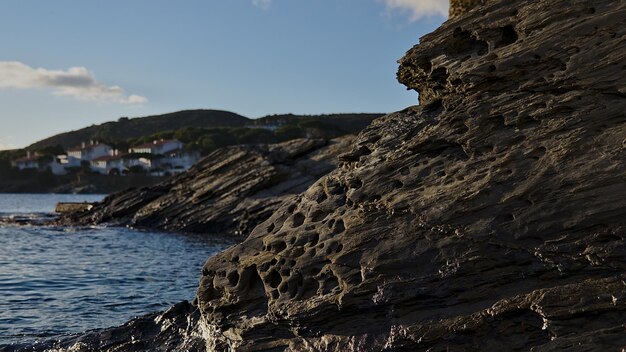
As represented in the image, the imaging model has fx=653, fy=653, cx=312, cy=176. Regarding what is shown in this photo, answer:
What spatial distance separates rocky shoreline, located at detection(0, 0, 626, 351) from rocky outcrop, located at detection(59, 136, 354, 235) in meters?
32.0

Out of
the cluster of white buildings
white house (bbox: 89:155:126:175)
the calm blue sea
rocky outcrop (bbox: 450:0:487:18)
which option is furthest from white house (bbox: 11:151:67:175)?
rocky outcrop (bbox: 450:0:487:18)

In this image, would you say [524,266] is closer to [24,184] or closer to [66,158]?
[24,184]

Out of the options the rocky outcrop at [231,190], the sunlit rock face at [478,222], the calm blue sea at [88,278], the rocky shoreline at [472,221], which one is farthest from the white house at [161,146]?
the sunlit rock face at [478,222]

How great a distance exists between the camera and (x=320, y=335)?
1080 centimetres

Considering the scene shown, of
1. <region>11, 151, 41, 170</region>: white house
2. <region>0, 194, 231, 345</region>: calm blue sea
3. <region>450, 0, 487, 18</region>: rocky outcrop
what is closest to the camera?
<region>0, 194, 231, 345</region>: calm blue sea

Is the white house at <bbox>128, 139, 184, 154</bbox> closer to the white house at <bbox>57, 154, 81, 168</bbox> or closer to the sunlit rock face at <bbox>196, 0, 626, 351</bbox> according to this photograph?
the white house at <bbox>57, 154, 81, 168</bbox>

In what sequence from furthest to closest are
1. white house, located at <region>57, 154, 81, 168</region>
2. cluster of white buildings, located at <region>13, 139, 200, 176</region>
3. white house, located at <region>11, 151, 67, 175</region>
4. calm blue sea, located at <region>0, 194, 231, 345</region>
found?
1. white house, located at <region>57, 154, 81, 168</region>
2. white house, located at <region>11, 151, 67, 175</region>
3. cluster of white buildings, located at <region>13, 139, 200, 176</region>
4. calm blue sea, located at <region>0, 194, 231, 345</region>

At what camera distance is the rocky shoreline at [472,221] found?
9266 mm

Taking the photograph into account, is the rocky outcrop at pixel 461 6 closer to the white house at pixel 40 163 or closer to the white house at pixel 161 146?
the white house at pixel 161 146

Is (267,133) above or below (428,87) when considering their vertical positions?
above

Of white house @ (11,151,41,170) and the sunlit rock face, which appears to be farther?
white house @ (11,151,41,170)

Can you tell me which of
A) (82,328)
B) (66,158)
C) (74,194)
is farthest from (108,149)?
(82,328)

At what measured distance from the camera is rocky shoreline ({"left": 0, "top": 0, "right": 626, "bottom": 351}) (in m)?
9.27

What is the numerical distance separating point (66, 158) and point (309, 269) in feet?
631
